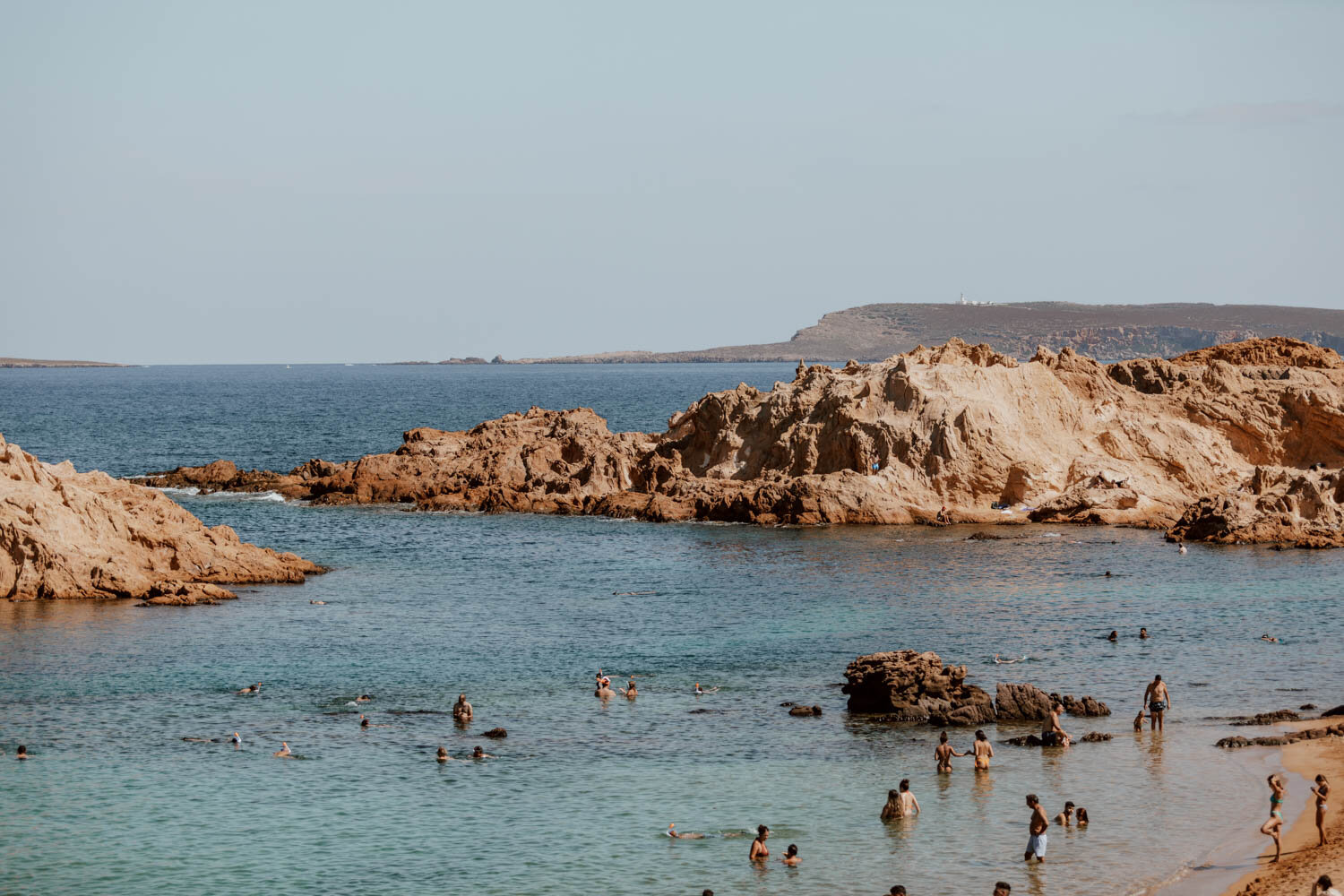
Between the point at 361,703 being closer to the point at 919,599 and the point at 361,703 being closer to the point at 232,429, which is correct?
the point at 919,599

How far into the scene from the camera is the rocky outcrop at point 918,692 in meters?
36.3

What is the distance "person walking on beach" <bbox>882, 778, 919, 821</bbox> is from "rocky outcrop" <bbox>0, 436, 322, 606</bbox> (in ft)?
103

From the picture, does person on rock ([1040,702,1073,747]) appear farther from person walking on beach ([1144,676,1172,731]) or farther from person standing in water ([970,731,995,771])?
person walking on beach ([1144,676,1172,731])

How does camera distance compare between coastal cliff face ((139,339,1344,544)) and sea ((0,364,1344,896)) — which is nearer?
sea ((0,364,1344,896))

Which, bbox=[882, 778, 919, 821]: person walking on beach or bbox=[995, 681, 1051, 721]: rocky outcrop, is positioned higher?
bbox=[995, 681, 1051, 721]: rocky outcrop

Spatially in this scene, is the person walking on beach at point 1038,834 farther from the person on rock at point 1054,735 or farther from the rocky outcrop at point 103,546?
the rocky outcrop at point 103,546

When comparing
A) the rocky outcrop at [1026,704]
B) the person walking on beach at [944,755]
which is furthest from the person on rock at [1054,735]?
the person walking on beach at [944,755]

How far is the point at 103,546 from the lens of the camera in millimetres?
52281

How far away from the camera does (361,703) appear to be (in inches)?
1526

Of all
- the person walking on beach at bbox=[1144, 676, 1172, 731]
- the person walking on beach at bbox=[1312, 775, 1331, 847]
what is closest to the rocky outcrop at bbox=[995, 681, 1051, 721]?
the person walking on beach at bbox=[1144, 676, 1172, 731]

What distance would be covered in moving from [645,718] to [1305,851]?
16.7 meters

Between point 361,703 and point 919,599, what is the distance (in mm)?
21695

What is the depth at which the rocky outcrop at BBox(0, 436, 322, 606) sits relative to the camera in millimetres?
50250

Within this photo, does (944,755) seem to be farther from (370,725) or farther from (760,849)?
(370,725)
